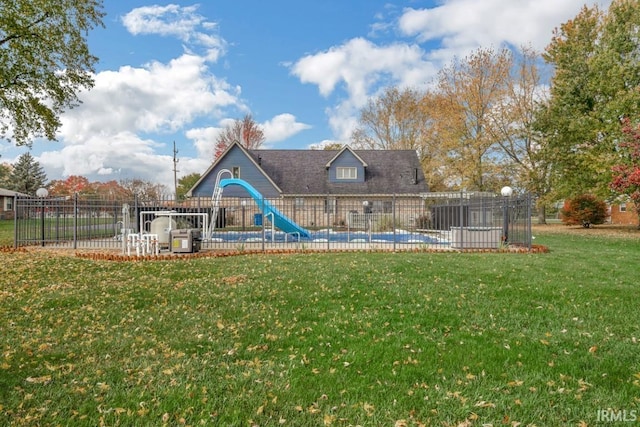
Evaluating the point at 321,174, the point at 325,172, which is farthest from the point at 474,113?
the point at 321,174

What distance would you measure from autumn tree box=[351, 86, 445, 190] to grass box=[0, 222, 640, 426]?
1239 inches

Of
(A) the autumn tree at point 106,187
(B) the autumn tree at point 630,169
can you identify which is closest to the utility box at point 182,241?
(B) the autumn tree at point 630,169

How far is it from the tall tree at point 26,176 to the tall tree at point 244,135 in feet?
79.2

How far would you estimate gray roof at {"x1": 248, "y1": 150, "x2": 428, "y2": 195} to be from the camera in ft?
102

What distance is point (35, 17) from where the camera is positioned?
18484 millimetres

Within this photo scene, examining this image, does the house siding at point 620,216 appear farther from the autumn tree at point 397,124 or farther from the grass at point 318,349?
the grass at point 318,349

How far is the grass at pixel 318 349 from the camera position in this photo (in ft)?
9.61

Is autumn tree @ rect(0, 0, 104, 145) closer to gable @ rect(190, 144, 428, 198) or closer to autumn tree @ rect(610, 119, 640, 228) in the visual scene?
gable @ rect(190, 144, 428, 198)

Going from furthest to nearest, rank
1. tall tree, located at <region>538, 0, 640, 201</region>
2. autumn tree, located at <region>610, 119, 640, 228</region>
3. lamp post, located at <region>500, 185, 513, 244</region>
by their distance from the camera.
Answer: tall tree, located at <region>538, 0, 640, 201</region> → autumn tree, located at <region>610, 119, 640, 228</region> → lamp post, located at <region>500, 185, 513, 244</region>

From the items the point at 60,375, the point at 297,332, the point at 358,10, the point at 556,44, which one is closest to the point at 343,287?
the point at 297,332

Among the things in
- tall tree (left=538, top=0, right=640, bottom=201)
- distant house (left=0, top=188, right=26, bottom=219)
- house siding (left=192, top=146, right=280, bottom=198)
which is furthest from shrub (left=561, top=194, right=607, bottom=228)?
distant house (left=0, top=188, right=26, bottom=219)

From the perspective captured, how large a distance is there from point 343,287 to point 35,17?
827 inches

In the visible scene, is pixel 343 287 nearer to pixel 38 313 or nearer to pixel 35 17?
pixel 38 313

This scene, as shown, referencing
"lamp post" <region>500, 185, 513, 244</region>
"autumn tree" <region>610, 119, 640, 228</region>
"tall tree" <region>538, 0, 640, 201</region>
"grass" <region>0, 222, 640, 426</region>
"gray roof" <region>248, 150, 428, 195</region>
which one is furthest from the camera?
"gray roof" <region>248, 150, 428, 195</region>
